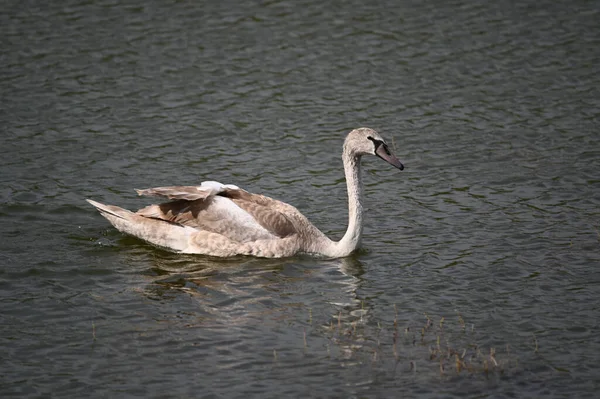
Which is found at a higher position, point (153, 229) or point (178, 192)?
point (178, 192)

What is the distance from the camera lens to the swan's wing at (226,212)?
518 inches

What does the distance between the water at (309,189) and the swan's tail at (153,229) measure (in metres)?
0.25

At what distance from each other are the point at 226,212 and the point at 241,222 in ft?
0.85

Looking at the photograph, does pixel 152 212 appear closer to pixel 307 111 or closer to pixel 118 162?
pixel 118 162

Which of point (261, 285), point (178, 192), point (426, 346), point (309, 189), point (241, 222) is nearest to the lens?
point (426, 346)

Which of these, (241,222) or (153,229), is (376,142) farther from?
(153,229)

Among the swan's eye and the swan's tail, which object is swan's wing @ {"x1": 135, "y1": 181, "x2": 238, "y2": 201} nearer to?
the swan's tail

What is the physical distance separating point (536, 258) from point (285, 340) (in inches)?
157

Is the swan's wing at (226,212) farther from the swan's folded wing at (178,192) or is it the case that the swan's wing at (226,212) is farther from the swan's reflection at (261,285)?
the swan's reflection at (261,285)

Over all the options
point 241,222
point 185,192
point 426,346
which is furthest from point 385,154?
point 426,346

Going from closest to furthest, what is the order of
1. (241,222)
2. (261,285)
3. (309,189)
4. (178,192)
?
(261,285)
(178,192)
(241,222)
(309,189)

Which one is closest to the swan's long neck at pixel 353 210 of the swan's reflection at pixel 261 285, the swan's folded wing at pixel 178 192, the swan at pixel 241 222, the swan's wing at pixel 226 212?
the swan at pixel 241 222

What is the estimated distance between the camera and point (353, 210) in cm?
1332

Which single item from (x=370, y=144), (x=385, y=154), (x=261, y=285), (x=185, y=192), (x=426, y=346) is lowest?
(x=426, y=346)
